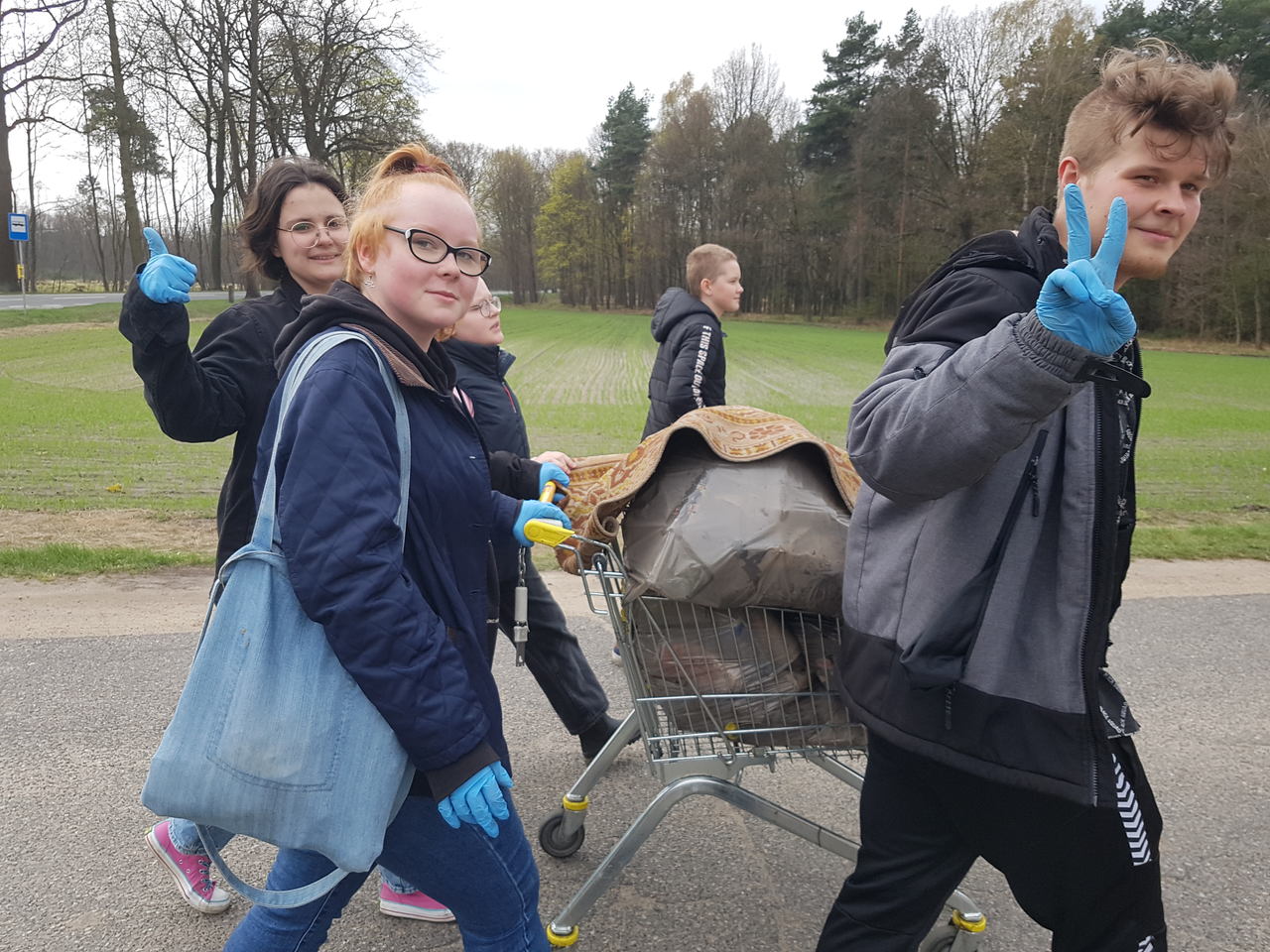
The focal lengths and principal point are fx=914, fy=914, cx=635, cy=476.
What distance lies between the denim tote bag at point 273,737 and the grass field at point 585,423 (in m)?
5.21

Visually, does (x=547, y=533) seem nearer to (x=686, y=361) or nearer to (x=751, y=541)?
(x=751, y=541)

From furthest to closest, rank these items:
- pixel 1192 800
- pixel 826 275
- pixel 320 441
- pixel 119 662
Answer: pixel 826 275, pixel 119 662, pixel 1192 800, pixel 320 441

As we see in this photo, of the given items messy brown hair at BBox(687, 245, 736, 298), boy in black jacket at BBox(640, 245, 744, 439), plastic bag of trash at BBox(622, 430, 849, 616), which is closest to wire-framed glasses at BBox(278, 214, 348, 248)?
plastic bag of trash at BBox(622, 430, 849, 616)

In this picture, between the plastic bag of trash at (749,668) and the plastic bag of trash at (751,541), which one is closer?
the plastic bag of trash at (751,541)

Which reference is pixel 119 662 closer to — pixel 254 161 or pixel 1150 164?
pixel 1150 164

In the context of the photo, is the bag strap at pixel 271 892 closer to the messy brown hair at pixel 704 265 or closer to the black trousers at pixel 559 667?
the black trousers at pixel 559 667

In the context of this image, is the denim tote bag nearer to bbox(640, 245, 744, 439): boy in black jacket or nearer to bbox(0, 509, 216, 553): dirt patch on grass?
bbox(640, 245, 744, 439): boy in black jacket

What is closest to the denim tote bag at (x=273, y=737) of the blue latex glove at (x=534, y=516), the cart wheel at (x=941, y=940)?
the blue latex glove at (x=534, y=516)

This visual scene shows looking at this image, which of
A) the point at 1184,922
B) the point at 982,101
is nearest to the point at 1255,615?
the point at 1184,922

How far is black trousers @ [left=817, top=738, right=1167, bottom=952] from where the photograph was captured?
68.6 inches

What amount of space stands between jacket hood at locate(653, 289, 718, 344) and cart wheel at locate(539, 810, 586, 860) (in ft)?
11.3

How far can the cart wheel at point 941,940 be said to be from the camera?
2.57 metres

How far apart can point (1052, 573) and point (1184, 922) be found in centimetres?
188

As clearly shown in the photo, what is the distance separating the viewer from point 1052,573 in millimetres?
1702
